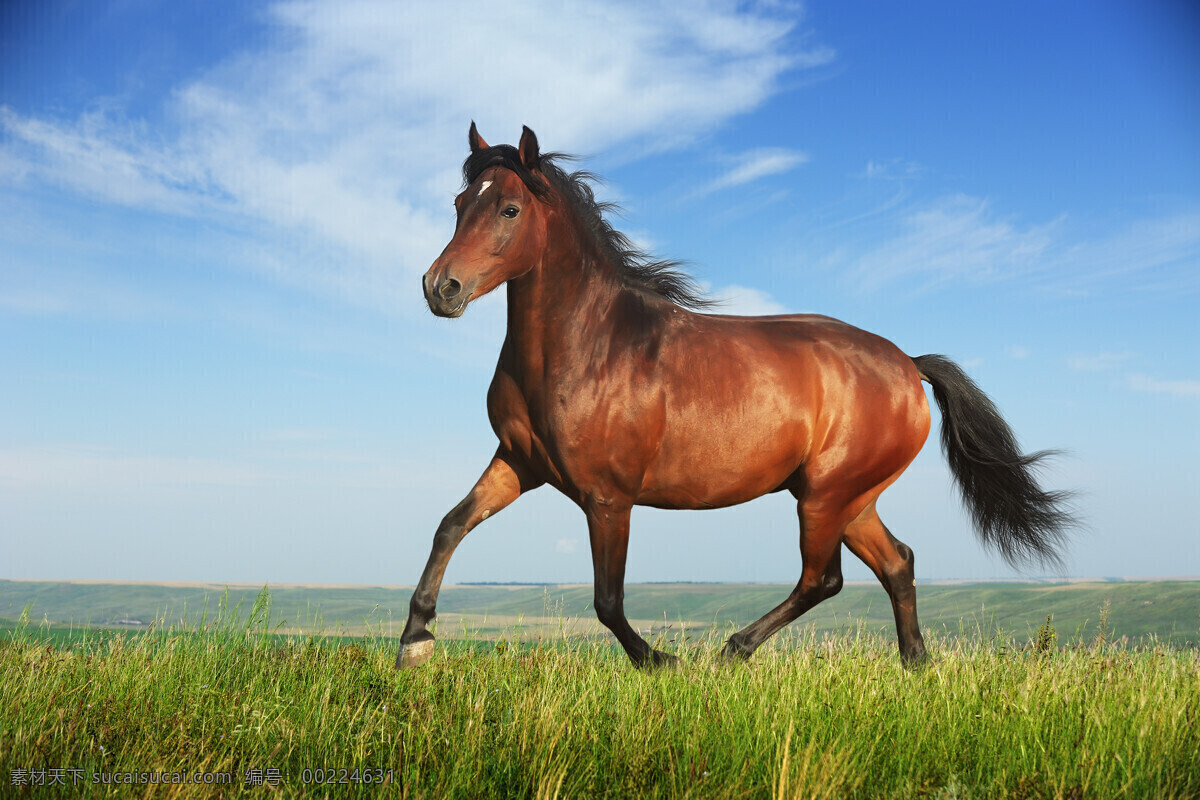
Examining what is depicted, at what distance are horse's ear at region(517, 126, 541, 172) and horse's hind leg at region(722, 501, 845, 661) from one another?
9.68 feet

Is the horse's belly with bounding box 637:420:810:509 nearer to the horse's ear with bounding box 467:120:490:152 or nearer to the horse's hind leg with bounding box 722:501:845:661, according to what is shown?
the horse's hind leg with bounding box 722:501:845:661

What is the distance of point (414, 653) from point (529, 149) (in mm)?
3192

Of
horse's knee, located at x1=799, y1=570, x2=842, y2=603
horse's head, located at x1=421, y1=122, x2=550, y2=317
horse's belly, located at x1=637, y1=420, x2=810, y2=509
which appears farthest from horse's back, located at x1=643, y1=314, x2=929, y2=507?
horse's head, located at x1=421, y1=122, x2=550, y2=317

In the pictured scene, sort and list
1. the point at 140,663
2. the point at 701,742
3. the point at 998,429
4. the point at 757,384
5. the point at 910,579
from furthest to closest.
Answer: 1. the point at 998,429
2. the point at 910,579
3. the point at 757,384
4. the point at 140,663
5. the point at 701,742

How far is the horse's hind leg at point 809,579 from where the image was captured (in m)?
6.24

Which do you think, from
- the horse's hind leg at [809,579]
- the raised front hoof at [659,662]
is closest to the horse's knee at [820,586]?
the horse's hind leg at [809,579]

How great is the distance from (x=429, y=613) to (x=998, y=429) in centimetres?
469

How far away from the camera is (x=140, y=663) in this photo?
16.1ft

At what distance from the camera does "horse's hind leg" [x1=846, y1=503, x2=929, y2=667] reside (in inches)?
265

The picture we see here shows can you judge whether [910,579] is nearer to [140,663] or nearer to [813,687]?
[813,687]

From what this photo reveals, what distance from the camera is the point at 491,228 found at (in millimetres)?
5402

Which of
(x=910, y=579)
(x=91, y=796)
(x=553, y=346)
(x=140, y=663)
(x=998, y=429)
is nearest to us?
(x=91, y=796)

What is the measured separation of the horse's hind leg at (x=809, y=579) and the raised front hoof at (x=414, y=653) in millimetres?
1997

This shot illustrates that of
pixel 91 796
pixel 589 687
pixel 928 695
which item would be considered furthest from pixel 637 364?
pixel 91 796
